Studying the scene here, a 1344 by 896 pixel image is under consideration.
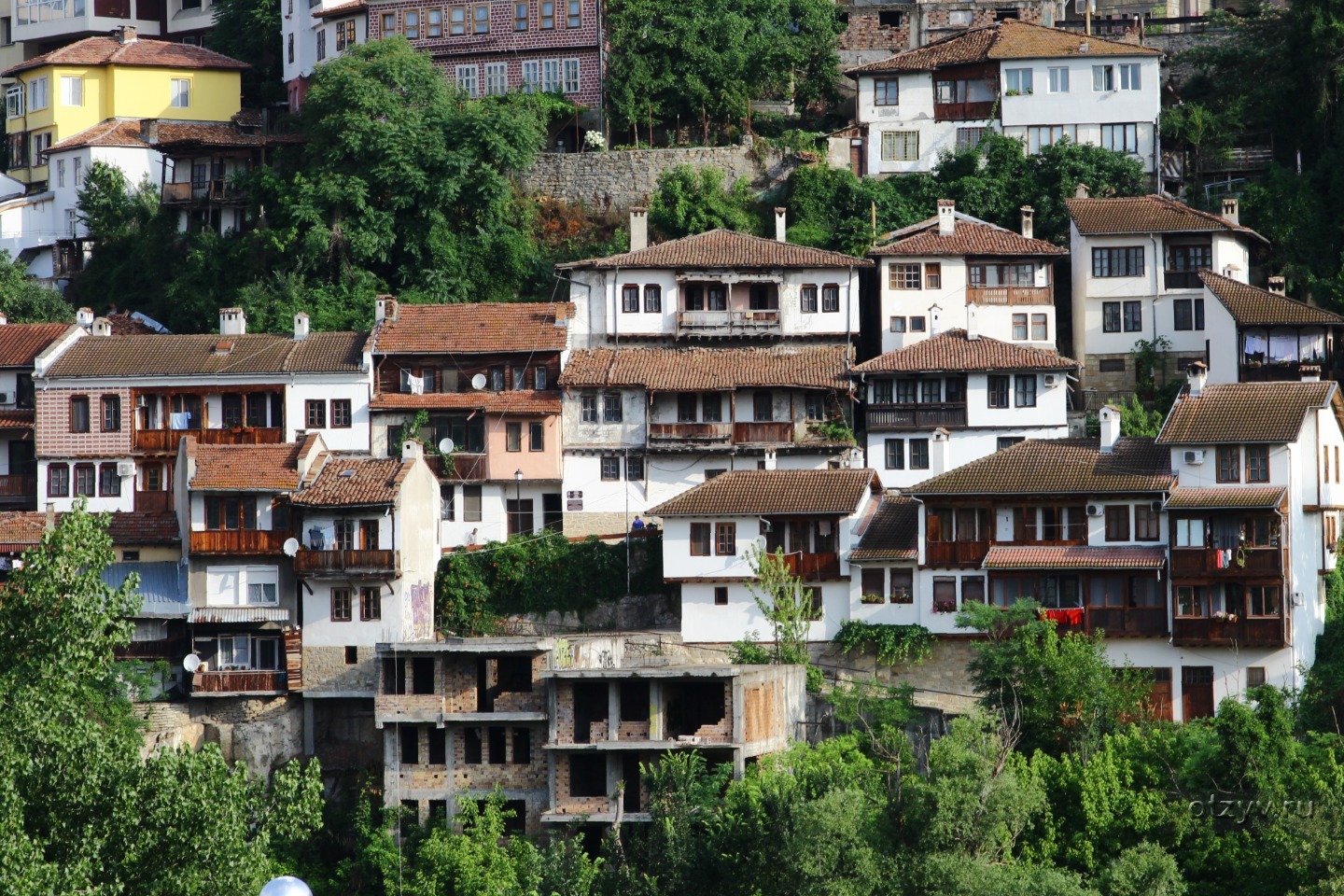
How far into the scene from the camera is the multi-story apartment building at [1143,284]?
67812mm

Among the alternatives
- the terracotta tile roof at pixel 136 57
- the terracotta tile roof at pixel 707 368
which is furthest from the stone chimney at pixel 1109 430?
the terracotta tile roof at pixel 136 57

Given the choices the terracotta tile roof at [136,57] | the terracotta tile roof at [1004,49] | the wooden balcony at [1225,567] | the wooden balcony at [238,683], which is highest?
the terracotta tile roof at [136,57]

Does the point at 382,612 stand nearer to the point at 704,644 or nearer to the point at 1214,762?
the point at 704,644

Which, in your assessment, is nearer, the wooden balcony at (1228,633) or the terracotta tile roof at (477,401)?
the wooden balcony at (1228,633)

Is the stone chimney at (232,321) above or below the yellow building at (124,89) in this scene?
below

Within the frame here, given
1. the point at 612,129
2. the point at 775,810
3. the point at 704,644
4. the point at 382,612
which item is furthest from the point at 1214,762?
the point at 612,129

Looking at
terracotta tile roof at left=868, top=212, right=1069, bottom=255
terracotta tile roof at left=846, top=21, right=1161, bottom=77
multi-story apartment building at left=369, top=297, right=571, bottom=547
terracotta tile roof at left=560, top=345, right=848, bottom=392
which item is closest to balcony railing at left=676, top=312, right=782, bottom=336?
terracotta tile roof at left=560, top=345, right=848, bottom=392

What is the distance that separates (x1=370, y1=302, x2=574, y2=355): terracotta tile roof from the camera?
64875 mm

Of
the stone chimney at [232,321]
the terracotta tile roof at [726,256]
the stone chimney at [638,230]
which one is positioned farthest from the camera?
the stone chimney at [638,230]

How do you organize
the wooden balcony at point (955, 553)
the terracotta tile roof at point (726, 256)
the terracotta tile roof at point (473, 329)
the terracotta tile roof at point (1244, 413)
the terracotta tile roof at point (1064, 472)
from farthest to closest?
the terracotta tile roof at point (726, 256)
the terracotta tile roof at point (473, 329)
the wooden balcony at point (955, 553)
the terracotta tile roof at point (1064, 472)
the terracotta tile roof at point (1244, 413)

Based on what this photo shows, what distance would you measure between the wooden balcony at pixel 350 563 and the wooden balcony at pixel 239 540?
1208 mm

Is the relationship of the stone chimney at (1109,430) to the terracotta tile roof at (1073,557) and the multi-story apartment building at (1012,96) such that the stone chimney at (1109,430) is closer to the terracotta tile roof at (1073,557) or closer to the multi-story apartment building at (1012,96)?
the terracotta tile roof at (1073,557)

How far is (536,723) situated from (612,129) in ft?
94.6

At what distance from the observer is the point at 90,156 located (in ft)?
271
